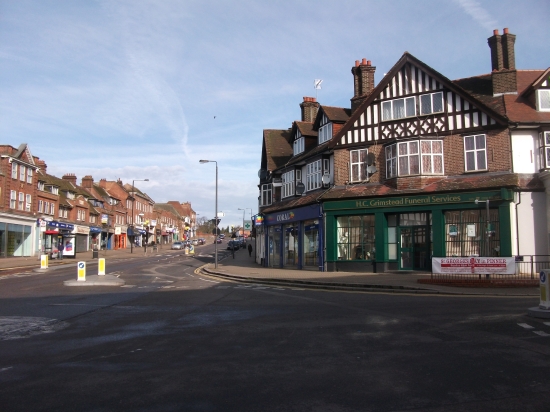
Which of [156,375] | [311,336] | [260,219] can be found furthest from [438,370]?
[260,219]

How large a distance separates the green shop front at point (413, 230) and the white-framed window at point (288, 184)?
6415 millimetres

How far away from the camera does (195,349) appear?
823cm

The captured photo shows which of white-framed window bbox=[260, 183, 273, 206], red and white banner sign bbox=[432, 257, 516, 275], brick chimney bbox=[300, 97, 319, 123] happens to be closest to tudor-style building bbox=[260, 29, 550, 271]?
red and white banner sign bbox=[432, 257, 516, 275]

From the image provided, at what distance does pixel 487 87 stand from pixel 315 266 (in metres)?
13.4

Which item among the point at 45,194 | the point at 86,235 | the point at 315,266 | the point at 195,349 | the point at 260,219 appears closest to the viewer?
the point at 195,349

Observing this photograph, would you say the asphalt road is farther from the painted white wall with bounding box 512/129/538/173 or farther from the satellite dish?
the satellite dish

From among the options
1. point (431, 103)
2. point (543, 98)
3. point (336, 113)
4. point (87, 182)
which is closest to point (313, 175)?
point (336, 113)

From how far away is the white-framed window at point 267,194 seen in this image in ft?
121

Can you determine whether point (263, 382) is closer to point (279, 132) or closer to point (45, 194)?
point (279, 132)

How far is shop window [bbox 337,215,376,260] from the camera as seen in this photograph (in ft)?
83.0

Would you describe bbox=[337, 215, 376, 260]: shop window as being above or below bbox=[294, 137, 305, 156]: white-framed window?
below

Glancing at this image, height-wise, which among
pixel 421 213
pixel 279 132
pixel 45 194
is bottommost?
pixel 421 213

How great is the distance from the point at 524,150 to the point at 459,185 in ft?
11.1

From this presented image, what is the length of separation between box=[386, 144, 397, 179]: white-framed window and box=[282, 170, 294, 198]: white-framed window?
27.1 ft
